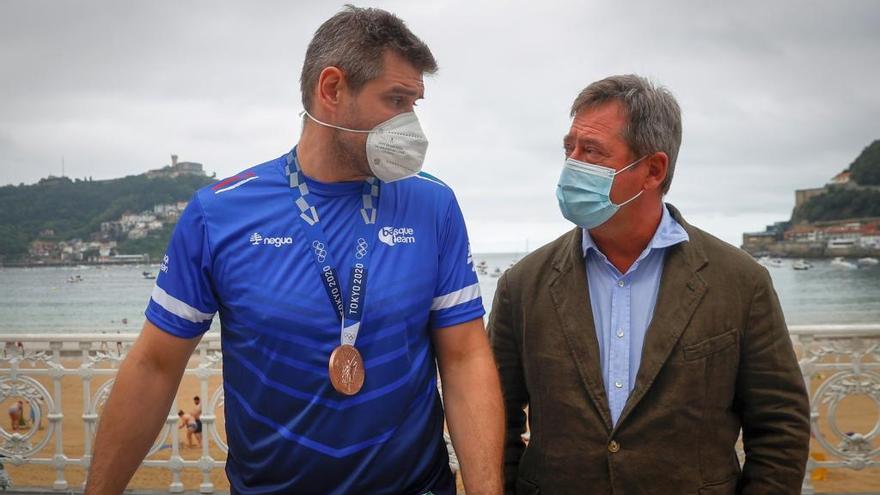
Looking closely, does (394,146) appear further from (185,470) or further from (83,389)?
(185,470)

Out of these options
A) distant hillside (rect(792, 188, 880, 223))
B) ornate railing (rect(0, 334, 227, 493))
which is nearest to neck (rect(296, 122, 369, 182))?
ornate railing (rect(0, 334, 227, 493))

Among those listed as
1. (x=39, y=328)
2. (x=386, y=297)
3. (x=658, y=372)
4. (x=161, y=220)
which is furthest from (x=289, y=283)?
(x=39, y=328)

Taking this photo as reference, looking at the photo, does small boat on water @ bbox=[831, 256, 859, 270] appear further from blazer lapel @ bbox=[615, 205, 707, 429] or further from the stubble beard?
the stubble beard

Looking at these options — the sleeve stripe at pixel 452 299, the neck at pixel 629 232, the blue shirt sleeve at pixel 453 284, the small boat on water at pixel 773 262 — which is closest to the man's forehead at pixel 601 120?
the neck at pixel 629 232

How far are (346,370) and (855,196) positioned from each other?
183 ft

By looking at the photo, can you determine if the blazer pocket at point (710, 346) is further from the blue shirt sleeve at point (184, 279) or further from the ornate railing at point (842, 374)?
the ornate railing at point (842, 374)

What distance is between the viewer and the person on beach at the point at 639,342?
206cm

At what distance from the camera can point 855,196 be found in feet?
160

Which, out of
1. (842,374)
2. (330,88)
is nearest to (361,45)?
(330,88)

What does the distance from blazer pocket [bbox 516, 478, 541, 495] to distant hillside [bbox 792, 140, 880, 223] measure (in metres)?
52.6

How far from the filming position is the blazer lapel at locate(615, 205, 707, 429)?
205 cm

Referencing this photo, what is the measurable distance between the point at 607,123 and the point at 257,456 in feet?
4.89

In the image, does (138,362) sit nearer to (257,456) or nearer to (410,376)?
(257,456)

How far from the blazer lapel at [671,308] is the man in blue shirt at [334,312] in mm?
461
